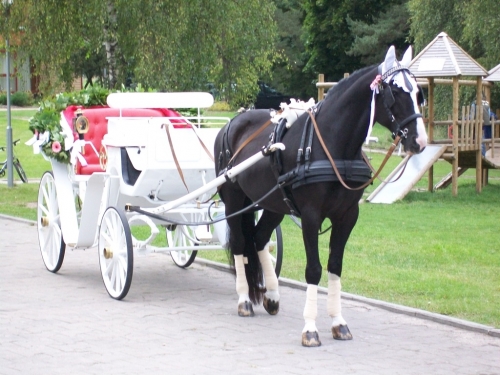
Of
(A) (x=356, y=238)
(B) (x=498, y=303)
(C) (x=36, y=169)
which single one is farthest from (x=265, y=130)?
(C) (x=36, y=169)

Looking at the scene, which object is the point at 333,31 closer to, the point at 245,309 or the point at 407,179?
the point at 407,179

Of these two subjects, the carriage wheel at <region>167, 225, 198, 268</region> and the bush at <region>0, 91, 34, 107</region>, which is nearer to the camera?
the carriage wheel at <region>167, 225, 198, 268</region>

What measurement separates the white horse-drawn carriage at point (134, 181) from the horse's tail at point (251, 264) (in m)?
0.27

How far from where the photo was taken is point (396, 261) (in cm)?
1077

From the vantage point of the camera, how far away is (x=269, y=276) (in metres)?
8.12

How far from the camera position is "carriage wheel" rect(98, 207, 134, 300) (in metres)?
8.50

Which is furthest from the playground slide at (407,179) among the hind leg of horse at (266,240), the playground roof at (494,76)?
the hind leg of horse at (266,240)

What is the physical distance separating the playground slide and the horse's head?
11066 mm

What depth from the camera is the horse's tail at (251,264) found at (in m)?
8.23

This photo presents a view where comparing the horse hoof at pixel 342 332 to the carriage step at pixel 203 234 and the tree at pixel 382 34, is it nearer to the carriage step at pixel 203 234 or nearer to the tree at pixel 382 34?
the carriage step at pixel 203 234

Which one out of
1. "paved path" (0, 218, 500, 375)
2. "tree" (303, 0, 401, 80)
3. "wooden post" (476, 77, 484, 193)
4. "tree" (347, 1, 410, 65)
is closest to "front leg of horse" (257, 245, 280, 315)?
"paved path" (0, 218, 500, 375)

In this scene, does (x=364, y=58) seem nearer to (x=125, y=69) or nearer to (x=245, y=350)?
(x=125, y=69)

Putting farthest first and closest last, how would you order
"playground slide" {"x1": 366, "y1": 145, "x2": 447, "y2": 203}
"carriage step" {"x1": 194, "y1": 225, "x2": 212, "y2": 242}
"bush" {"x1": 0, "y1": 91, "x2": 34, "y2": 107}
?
1. "bush" {"x1": 0, "y1": 91, "x2": 34, "y2": 107}
2. "playground slide" {"x1": 366, "y1": 145, "x2": 447, "y2": 203}
3. "carriage step" {"x1": 194, "y1": 225, "x2": 212, "y2": 242}

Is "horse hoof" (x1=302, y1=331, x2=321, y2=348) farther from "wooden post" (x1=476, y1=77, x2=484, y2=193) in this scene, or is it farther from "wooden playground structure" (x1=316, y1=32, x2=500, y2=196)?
"wooden post" (x1=476, y1=77, x2=484, y2=193)
